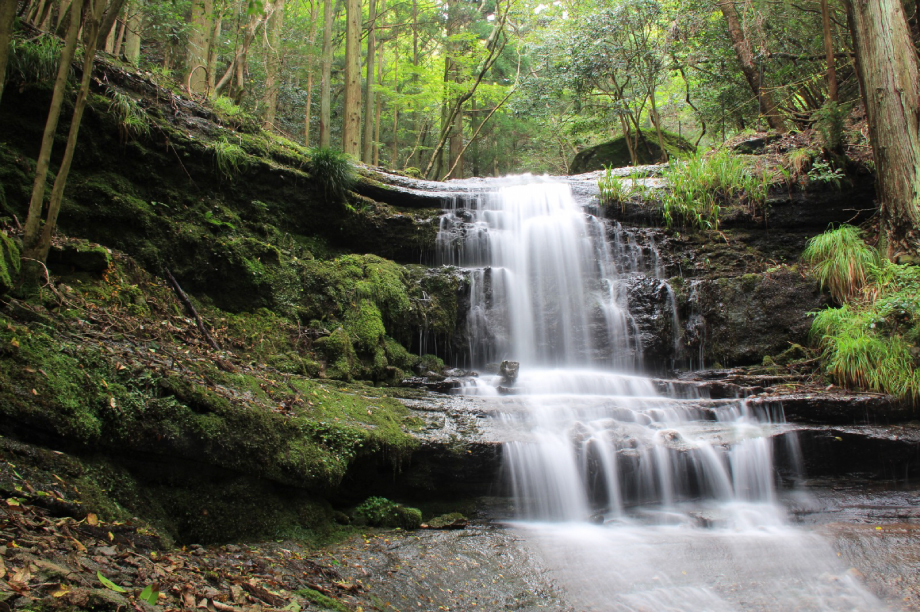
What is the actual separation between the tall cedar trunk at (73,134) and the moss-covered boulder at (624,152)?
14456mm

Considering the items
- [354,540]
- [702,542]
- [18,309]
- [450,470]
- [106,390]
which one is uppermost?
[18,309]

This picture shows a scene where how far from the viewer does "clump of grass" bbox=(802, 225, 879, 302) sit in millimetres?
7889

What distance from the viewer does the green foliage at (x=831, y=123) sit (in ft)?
29.6

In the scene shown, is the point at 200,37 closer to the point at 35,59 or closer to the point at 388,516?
the point at 35,59

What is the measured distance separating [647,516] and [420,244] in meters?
5.91

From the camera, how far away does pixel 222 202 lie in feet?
23.7

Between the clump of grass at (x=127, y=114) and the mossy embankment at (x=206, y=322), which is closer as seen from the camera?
the mossy embankment at (x=206, y=322)

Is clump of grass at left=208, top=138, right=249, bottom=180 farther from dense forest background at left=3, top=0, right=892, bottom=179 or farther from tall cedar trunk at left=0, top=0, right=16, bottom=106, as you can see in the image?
tall cedar trunk at left=0, top=0, right=16, bottom=106

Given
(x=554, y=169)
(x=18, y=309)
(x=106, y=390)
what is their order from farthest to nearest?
(x=554, y=169), (x=18, y=309), (x=106, y=390)

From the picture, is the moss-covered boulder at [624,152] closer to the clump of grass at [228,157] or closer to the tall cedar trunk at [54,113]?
the clump of grass at [228,157]

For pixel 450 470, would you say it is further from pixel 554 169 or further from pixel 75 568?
pixel 554 169

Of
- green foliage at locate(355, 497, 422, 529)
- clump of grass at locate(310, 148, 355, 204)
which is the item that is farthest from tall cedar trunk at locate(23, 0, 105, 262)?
clump of grass at locate(310, 148, 355, 204)

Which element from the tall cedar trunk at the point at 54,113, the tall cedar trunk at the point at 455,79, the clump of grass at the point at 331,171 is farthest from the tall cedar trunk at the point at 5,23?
the tall cedar trunk at the point at 455,79

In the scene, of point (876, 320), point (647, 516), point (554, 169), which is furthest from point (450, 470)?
point (554, 169)
